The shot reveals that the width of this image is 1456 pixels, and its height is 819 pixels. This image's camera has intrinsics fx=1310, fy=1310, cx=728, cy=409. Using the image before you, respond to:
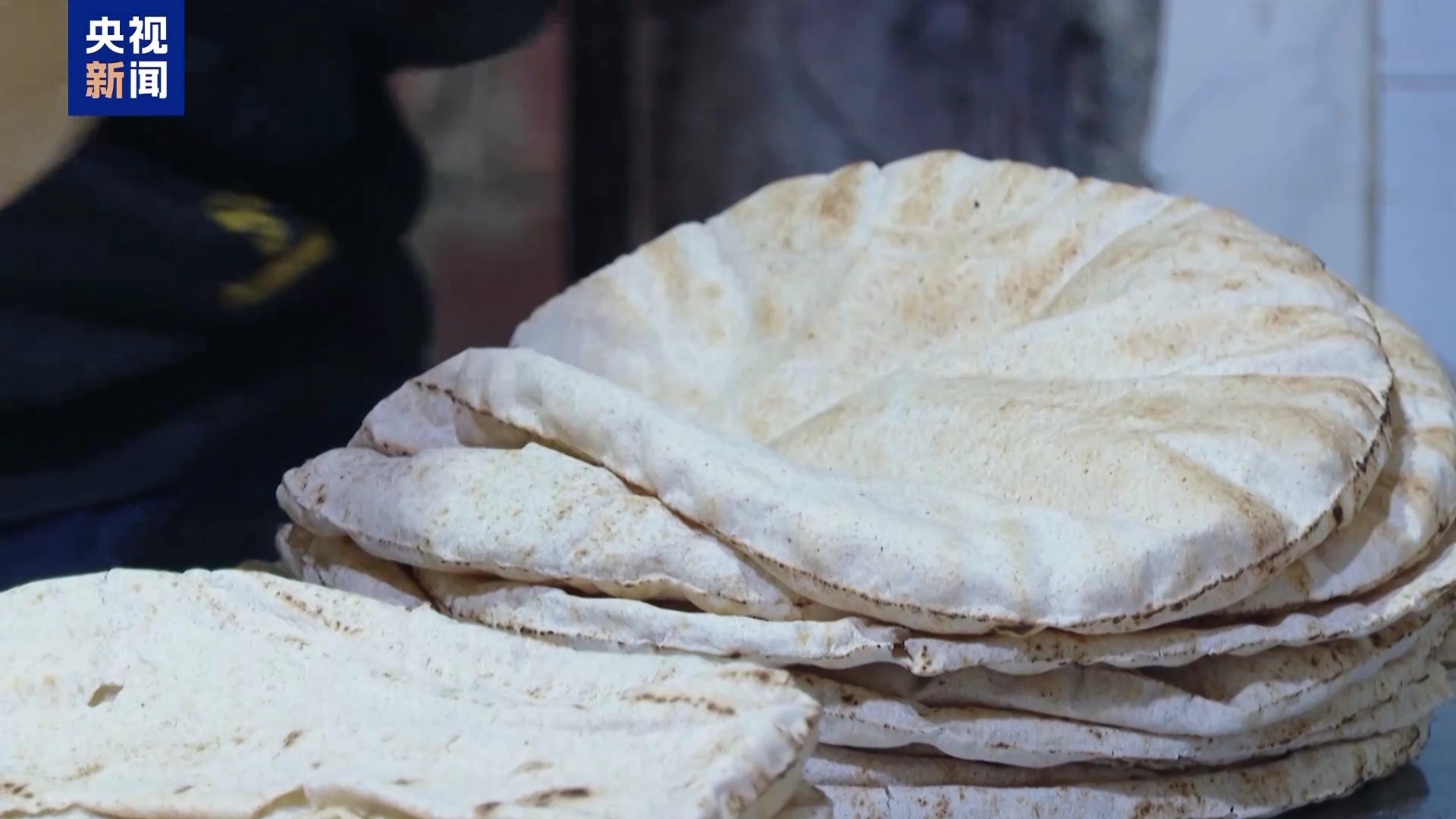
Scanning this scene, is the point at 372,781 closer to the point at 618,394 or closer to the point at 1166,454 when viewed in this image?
the point at 618,394

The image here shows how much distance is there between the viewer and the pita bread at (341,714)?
659mm

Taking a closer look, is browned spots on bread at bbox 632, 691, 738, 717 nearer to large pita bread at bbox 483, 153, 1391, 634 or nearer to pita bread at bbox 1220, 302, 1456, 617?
large pita bread at bbox 483, 153, 1391, 634

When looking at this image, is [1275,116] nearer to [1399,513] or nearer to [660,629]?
[1399,513]

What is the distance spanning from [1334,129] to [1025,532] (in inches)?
44.2

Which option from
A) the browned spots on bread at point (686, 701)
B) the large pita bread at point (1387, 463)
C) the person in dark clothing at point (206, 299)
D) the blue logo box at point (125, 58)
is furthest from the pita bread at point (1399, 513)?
the blue logo box at point (125, 58)

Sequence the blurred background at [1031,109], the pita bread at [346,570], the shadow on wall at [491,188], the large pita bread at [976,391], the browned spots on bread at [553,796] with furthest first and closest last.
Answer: the blurred background at [1031,109], the shadow on wall at [491,188], the pita bread at [346,570], the large pita bread at [976,391], the browned spots on bread at [553,796]

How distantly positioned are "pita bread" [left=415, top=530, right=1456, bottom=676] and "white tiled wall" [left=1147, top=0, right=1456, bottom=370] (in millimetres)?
886

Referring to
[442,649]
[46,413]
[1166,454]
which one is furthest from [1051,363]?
[46,413]

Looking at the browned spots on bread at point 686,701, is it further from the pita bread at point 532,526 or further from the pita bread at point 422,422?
the pita bread at point 422,422

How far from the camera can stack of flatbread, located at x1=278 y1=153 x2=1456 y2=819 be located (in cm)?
80

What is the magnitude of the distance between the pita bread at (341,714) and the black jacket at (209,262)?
0.35 metres

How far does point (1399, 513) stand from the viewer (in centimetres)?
93

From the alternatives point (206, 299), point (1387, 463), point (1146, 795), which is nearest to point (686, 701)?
point (1146, 795)

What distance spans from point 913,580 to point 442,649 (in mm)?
313
